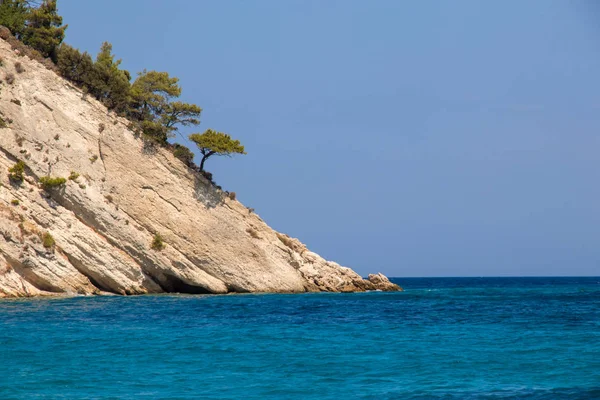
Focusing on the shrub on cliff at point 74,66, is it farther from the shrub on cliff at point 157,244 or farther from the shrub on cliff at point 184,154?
the shrub on cliff at point 157,244

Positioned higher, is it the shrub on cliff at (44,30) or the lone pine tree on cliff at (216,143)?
the shrub on cliff at (44,30)

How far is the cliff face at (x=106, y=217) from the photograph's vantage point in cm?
3997

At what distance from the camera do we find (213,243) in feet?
155

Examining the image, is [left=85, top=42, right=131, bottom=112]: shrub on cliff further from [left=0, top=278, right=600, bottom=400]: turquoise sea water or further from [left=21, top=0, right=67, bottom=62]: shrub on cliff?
[left=0, top=278, right=600, bottom=400]: turquoise sea water

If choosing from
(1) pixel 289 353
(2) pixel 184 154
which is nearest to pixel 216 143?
(2) pixel 184 154

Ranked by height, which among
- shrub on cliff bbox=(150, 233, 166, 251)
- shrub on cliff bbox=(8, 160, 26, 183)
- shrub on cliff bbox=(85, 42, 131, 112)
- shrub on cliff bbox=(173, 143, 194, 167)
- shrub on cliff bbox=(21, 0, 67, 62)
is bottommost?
shrub on cliff bbox=(150, 233, 166, 251)

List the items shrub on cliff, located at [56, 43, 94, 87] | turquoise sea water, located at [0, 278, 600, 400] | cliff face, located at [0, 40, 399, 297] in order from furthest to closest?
shrub on cliff, located at [56, 43, 94, 87]
cliff face, located at [0, 40, 399, 297]
turquoise sea water, located at [0, 278, 600, 400]

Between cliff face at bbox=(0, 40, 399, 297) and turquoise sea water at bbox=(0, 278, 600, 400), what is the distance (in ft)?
19.7

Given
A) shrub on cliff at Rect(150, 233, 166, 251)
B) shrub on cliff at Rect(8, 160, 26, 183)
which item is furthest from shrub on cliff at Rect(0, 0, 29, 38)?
shrub on cliff at Rect(150, 233, 166, 251)

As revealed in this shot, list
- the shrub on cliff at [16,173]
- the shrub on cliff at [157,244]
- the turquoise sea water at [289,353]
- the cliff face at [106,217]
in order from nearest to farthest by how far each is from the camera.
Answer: the turquoise sea water at [289,353], the cliff face at [106,217], the shrub on cliff at [16,173], the shrub on cliff at [157,244]

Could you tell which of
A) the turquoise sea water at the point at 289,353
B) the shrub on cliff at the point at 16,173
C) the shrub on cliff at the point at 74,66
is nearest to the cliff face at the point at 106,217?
the shrub on cliff at the point at 16,173

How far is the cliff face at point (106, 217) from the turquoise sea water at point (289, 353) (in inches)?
236

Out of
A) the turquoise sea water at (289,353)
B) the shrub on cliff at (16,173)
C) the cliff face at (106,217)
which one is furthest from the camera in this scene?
the shrub on cliff at (16,173)

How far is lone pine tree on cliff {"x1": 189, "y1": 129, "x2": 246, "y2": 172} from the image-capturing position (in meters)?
50.0
